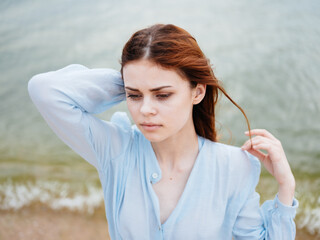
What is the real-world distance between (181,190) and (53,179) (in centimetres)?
178

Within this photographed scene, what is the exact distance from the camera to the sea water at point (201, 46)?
9.53ft

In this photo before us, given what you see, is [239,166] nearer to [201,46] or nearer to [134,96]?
[134,96]

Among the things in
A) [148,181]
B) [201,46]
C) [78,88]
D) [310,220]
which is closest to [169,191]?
[148,181]

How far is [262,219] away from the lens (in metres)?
1.47

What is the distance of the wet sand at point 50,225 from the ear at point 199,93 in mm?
1554

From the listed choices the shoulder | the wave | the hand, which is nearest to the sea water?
the wave

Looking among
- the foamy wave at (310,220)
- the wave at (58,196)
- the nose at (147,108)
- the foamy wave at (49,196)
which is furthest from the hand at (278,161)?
the foamy wave at (49,196)

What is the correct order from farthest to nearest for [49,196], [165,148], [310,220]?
[49,196]
[310,220]
[165,148]

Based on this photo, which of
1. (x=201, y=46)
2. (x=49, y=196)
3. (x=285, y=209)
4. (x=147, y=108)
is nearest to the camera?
(x=147, y=108)

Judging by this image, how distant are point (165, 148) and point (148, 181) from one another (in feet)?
0.53

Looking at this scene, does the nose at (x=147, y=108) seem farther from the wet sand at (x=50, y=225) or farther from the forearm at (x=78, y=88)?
the wet sand at (x=50, y=225)

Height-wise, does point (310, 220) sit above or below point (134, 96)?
below

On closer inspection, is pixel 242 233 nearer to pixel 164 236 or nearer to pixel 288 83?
pixel 164 236

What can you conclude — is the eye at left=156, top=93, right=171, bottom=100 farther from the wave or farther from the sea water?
the wave
